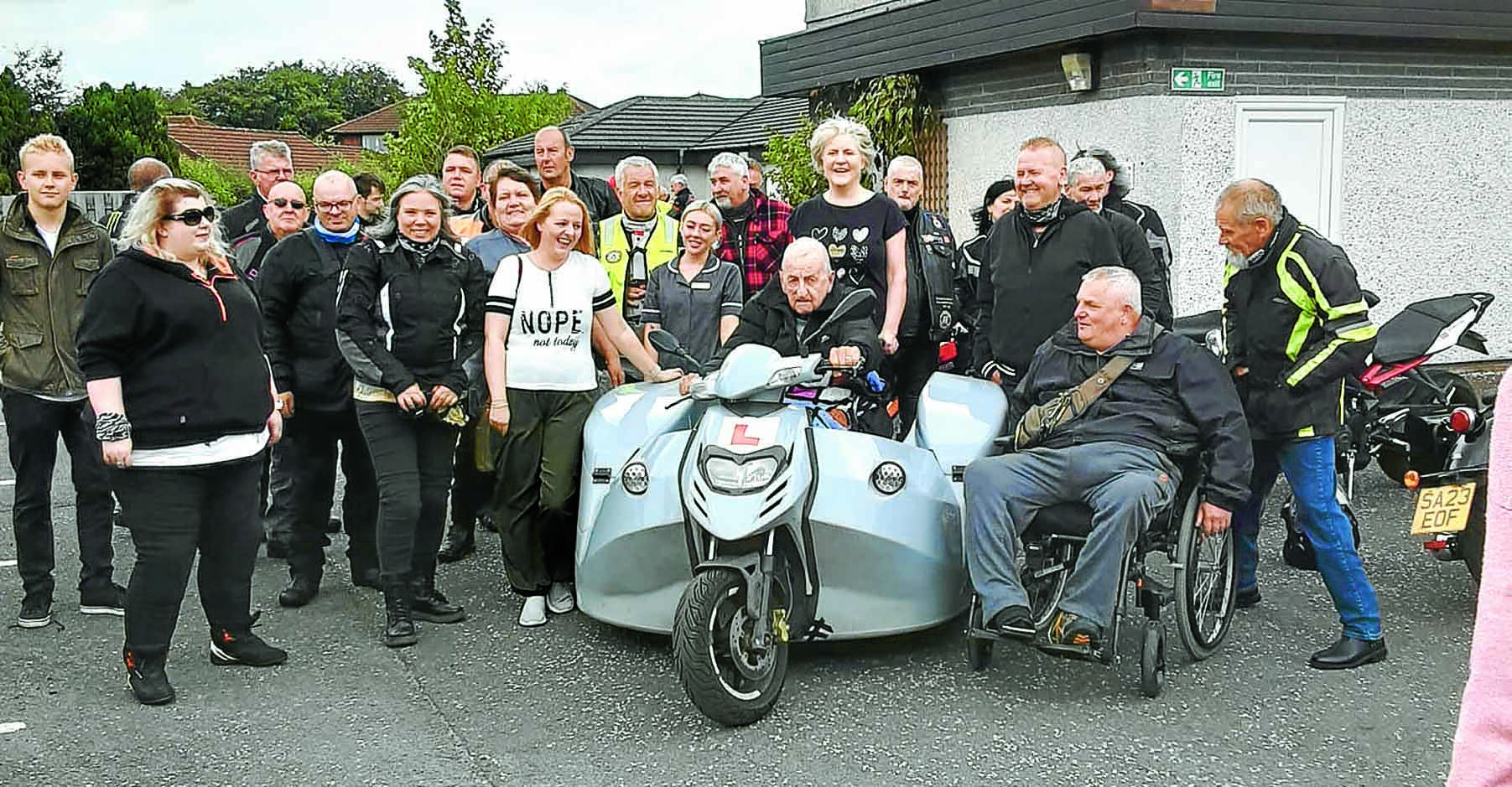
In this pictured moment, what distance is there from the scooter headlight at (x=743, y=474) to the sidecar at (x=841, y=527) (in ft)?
0.30

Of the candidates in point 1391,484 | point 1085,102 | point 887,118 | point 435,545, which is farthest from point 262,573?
point 887,118

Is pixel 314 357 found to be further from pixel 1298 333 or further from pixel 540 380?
pixel 1298 333

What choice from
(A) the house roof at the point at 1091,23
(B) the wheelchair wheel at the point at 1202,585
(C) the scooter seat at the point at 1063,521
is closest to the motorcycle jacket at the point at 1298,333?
(B) the wheelchair wheel at the point at 1202,585

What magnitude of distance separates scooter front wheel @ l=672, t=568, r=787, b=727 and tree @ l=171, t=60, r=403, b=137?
85475 mm

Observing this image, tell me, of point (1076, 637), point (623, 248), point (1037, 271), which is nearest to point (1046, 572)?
point (1076, 637)

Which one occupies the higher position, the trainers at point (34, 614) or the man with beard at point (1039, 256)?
the man with beard at point (1039, 256)

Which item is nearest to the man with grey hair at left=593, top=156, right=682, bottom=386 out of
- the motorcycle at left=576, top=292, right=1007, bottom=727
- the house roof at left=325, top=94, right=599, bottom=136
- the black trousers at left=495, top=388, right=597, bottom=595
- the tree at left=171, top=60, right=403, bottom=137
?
the black trousers at left=495, top=388, right=597, bottom=595

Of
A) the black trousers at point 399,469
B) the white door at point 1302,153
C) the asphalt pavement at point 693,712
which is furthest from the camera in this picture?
the white door at point 1302,153

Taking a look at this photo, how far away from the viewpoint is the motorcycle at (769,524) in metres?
4.79

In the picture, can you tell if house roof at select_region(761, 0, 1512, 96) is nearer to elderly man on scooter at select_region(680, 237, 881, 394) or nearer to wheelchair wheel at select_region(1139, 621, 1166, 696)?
elderly man on scooter at select_region(680, 237, 881, 394)

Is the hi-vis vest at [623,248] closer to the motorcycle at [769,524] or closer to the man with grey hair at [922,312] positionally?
the man with grey hair at [922,312]

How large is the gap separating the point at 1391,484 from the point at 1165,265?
2.15 m

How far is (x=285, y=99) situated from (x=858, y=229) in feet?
297

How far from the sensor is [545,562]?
20.2ft
